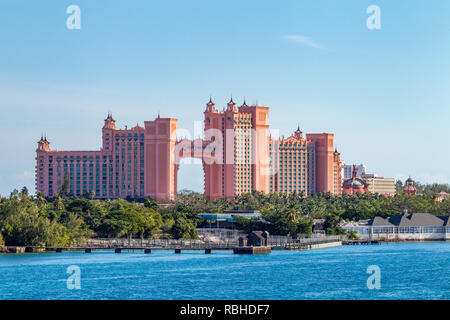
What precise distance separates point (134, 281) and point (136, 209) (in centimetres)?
5656

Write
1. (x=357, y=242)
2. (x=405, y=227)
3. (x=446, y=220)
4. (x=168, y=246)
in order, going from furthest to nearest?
(x=446, y=220) → (x=405, y=227) → (x=357, y=242) → (x=168, y=246)

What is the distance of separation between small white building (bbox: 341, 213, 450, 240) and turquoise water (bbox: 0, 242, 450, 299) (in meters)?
31.1

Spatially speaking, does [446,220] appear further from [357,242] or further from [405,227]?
[357,242]

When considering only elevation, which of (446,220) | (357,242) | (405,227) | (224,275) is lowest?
(224,275)

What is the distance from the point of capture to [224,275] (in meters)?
81.6

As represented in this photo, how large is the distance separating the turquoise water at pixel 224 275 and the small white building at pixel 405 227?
102 feet

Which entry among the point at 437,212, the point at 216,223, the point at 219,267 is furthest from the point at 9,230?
the point at 437,212

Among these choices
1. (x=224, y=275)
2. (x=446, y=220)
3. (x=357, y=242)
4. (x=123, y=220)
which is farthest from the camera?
(x=446, y=220)

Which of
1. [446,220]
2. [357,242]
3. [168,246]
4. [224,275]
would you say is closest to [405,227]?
[446,220]

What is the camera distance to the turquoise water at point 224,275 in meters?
70.3

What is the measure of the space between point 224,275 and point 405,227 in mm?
70036
